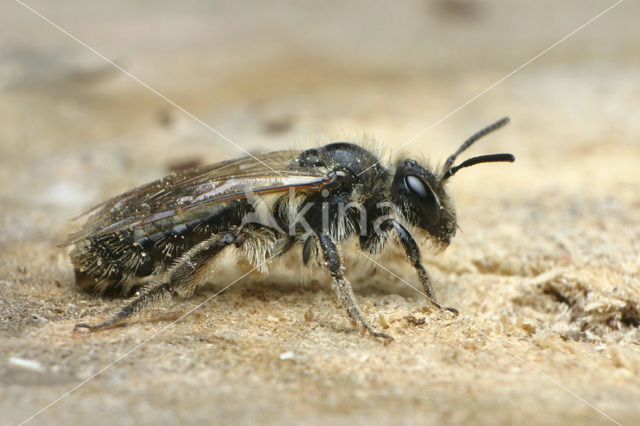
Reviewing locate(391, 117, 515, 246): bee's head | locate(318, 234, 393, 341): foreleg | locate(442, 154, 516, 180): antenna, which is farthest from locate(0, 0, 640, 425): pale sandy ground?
locate(442, 154, 516, 180): antenna

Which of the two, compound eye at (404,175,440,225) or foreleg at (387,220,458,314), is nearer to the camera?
foreleg at (387,220,458,314)

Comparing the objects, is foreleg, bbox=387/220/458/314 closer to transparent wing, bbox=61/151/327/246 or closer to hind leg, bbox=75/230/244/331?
transparent wing, bbox=61/151/327/246

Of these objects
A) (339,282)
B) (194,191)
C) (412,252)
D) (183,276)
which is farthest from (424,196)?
(183,276)

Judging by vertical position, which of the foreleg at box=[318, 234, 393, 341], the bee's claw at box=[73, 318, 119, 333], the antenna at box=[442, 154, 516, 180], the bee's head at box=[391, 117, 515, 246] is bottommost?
the bee's claw at box=[73, 318, 119, 333]

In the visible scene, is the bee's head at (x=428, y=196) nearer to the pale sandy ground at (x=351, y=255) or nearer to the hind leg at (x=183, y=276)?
the pale sandy ground at (x=351, y=255)

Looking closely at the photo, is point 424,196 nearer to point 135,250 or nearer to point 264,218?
point 264,218

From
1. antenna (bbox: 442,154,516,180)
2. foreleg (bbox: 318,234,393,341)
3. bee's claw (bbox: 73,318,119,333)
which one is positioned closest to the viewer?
bee's claw (bbox: 73,318,119,333)

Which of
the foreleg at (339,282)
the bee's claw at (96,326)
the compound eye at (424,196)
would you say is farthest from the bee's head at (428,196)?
the bee's claw at (96,326)
